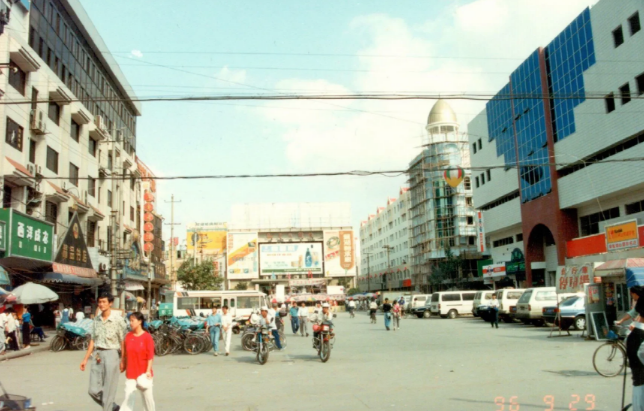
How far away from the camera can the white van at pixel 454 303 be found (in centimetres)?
3966

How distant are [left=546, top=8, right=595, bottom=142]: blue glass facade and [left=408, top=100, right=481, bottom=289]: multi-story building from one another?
108ft

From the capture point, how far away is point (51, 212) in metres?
31.3

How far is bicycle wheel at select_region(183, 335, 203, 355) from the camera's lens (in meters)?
18.6

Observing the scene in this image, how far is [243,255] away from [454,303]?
72425 millimetres

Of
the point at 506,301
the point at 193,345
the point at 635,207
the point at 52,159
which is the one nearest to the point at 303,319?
the point at 193,345

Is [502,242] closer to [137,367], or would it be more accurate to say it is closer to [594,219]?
[594,219]

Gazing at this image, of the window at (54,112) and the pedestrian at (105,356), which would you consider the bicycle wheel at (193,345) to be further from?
the window at (54,112)

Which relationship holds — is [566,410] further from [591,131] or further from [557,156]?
[557,156]

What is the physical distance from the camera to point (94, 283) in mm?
35281

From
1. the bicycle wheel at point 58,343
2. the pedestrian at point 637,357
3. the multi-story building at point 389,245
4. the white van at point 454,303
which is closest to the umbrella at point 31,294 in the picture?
the bicycle wheel at point 58,343

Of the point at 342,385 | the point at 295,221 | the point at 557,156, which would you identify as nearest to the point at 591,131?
the point at 557,156

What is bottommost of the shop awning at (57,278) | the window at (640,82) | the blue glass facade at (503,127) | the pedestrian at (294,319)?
the pedestrian at (294,319)

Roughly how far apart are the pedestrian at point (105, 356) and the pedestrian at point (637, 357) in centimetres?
616

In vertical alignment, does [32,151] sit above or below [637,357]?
above
